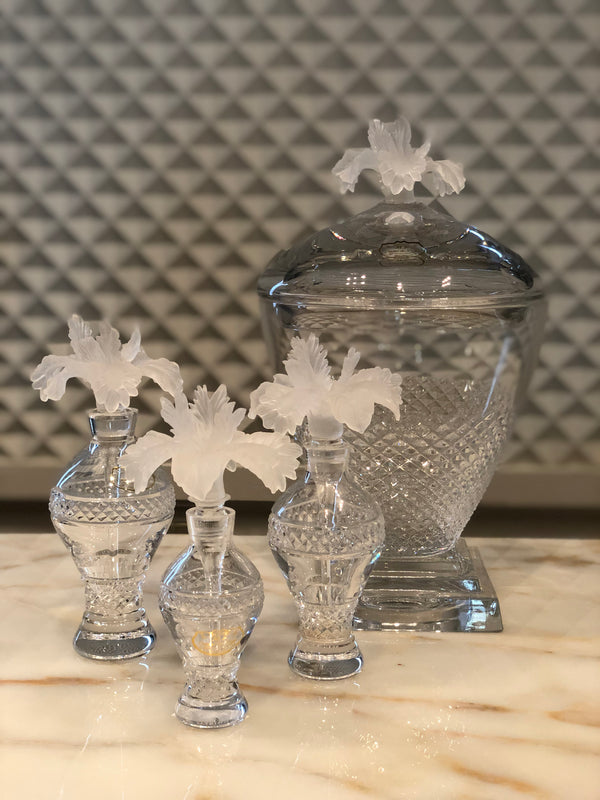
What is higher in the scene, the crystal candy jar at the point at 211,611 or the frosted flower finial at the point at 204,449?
the frosted flower finial at the point at 204,449

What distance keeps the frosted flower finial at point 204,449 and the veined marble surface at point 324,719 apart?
0.14 metres

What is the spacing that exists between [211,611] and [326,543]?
0.09 metres

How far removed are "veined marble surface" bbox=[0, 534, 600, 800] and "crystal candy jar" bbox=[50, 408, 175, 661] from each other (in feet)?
0.07

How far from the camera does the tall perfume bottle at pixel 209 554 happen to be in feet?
1.83

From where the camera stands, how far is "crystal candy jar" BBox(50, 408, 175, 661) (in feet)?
2.15

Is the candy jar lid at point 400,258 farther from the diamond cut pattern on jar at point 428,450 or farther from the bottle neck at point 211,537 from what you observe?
the bottle neck at point 211,537

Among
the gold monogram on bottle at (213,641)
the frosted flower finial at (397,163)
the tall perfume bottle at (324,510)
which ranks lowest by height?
the gold monogram on bottle at (213,641)

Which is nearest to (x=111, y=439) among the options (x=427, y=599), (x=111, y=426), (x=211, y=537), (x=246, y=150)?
(x=111, y=426)

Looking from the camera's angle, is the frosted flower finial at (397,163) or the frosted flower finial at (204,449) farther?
the frosted flower finial at (397,163)

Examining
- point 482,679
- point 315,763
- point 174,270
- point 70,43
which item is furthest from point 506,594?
point 70,43


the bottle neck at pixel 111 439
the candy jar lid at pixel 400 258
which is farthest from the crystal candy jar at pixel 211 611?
the candy jar lid at pixel 400 258

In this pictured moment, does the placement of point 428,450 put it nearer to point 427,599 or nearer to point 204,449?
point 427,599

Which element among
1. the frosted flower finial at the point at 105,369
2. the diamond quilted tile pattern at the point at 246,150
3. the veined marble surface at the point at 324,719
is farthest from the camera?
the diamond quilted tile pattern at the point at 246,150

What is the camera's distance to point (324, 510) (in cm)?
62
